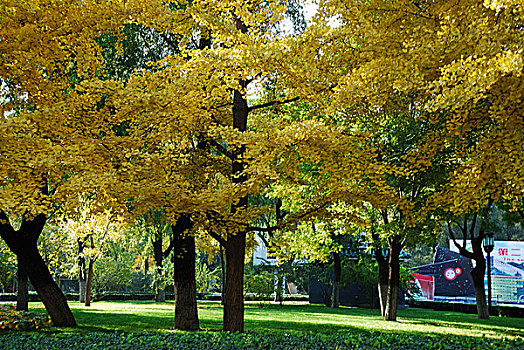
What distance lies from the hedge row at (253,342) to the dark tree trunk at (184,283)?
163 inches

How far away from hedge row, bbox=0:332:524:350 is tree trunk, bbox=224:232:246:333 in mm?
2445

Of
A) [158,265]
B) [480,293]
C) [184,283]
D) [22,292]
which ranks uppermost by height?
[184,283]

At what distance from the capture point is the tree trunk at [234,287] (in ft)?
33.2

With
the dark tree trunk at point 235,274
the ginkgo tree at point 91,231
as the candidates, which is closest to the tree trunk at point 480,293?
the dark tree trunk at point 235,274

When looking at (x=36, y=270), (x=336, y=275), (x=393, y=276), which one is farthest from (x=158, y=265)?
(x=36, y=270)

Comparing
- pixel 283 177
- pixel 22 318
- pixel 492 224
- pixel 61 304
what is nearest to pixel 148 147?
pixel 283 177

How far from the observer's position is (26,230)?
1220 centimetres

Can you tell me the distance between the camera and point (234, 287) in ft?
33.7

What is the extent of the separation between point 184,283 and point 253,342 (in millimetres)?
5251

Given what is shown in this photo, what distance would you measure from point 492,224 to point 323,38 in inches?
545

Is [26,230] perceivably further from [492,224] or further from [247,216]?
[492,224]

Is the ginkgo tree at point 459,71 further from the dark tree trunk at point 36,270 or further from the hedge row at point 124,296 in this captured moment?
the hedge row at point 124,296

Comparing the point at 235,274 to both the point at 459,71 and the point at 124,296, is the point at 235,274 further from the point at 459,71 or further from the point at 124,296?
the point at 124,296

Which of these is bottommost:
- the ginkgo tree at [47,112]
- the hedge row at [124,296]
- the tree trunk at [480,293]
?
the hedge row at [124,296]
